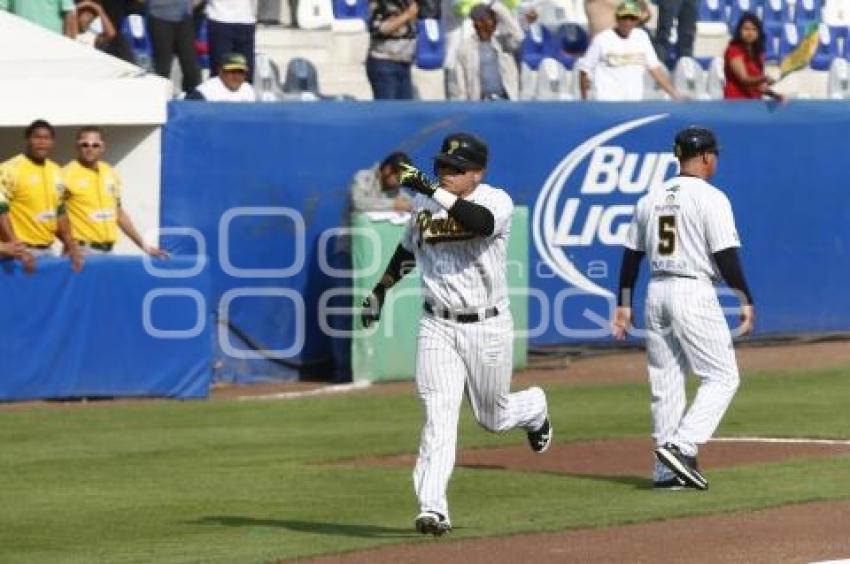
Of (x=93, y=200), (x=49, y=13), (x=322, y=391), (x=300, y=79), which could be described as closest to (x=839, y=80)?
(x=300, y=79)

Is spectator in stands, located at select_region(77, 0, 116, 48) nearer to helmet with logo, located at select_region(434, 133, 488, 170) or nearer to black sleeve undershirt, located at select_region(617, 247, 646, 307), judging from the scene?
black sleeve undershirt, located at select_region(617, 247, 646, 307)

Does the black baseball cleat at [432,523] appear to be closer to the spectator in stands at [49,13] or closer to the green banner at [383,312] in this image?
the green banner at [383,312]

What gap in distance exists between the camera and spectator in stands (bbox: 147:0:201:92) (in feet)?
64.0

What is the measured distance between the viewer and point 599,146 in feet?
66.6

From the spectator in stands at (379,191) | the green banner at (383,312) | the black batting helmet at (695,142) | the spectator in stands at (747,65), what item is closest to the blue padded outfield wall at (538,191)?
the spectator in stands at (747,65)

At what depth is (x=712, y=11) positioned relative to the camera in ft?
88.9

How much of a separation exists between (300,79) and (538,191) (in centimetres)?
314

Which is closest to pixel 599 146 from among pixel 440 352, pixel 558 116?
pixel 558 116

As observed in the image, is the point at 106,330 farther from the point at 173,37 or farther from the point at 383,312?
the point at 173,37

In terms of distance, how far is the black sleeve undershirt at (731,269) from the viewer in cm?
1141

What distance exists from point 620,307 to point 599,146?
8481 millimetres

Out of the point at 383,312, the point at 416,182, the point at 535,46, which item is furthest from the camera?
the point at 535,46

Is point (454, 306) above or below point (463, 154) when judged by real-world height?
below

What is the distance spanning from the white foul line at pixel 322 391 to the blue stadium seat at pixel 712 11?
1005cm
